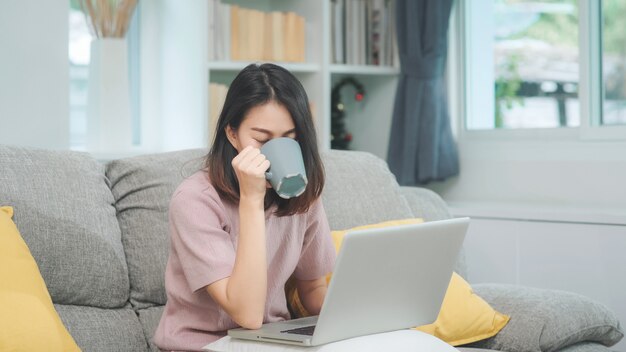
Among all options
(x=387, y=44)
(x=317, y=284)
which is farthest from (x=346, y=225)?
(x=387, y=44)

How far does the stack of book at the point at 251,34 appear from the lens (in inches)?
139

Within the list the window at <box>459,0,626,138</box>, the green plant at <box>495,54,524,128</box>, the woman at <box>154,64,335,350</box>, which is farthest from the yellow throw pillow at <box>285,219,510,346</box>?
the green plant at <box>495,54,524,128</box>

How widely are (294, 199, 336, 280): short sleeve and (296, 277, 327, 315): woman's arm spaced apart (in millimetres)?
17

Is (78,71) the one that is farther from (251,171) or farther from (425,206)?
(251,171)

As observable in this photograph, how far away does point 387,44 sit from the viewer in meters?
3.96

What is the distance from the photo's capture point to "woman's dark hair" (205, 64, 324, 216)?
1.72 metres

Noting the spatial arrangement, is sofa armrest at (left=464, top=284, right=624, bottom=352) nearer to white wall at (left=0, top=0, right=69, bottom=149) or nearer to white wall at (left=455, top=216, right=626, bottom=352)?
white wall at (left=455, top=216, right=626, bottom=352)

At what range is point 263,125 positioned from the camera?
5.56ft

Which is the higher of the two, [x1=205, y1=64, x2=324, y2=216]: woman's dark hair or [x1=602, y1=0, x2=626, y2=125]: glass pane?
[x1=602, y1=0, x2=626, y2=125]: glass pane

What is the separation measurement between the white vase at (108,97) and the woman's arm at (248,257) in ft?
5.96

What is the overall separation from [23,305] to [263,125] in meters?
0.54

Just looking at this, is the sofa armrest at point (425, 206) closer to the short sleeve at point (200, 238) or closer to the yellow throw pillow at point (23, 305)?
the short sleeve at point (200, 238)

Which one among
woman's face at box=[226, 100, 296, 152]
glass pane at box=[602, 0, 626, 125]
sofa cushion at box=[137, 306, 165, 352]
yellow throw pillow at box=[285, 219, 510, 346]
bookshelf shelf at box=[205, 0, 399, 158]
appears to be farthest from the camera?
bookshelf shelf at box=[205, 0, 399, 158]

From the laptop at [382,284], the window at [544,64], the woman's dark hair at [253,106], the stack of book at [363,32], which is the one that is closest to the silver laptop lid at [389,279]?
the laptop at [382,284]
